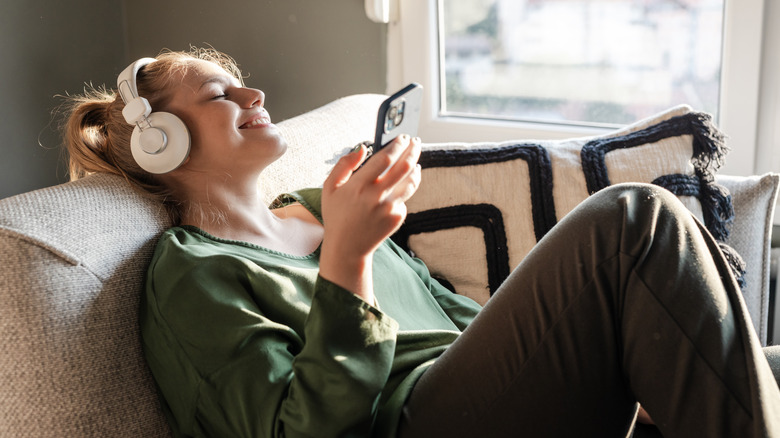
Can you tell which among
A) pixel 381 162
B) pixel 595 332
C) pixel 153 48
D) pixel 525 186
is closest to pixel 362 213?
pixel 381 162

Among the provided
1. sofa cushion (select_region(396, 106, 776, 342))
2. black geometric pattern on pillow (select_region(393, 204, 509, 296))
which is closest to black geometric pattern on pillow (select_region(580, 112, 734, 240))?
sofa cushion (select_region(396, 106, 776, 342))

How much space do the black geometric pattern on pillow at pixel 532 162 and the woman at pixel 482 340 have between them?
491 millimetres

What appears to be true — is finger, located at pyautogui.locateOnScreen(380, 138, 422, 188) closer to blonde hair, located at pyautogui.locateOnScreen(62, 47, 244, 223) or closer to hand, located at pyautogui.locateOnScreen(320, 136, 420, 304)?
hand, located at pyautogui.locateOnScreen(320, 136, 420, 304)

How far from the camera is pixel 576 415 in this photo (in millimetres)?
952

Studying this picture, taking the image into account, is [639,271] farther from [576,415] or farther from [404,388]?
[404,388]

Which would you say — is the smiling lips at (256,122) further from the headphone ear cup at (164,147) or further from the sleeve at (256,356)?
the sleeve at (256,356)

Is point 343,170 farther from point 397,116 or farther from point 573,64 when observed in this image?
point 573,64

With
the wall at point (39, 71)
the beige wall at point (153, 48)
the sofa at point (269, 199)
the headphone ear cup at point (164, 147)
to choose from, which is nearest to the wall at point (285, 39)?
the beige wall at point (153, 48)

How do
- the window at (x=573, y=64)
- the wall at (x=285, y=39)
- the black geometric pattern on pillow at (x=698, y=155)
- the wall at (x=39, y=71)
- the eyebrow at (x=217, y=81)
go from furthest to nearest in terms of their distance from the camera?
the wall at (x=285, y=39) → the wall at (x=39, y=71) → the window at (x=573, y=64) → the black geometric pattern on pillow at (x=698, y=155) → the eyebrow at (x=217, y=81)

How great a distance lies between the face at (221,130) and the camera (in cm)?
123

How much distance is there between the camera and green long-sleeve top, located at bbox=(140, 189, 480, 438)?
35.2 inches

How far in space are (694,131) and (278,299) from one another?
2.90 ft

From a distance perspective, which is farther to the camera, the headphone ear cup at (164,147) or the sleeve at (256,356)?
the headphone ear cup at (164,147)

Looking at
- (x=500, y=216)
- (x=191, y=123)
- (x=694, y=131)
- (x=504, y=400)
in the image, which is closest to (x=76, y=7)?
(x=191, y=123)
